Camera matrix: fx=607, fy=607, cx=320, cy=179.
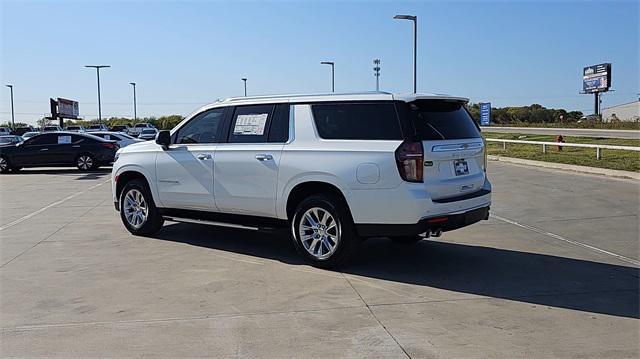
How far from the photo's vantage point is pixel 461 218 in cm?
652

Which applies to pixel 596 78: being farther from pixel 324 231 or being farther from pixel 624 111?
pixel 324 231

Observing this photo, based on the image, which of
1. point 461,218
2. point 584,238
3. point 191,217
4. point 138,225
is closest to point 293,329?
point 461,218

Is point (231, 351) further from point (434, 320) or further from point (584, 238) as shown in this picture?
point (584, 238)

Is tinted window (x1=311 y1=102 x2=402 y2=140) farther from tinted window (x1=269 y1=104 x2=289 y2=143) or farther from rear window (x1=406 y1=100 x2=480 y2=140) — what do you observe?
tinted window (x1=269 y1=104 x2=289 y2=143)

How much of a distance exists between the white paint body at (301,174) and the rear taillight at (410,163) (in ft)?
0.20

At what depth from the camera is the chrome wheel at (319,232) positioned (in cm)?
672

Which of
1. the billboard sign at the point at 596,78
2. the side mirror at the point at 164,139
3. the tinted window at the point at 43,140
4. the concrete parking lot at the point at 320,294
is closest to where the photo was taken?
the concrete parking lot at the point at 320,294

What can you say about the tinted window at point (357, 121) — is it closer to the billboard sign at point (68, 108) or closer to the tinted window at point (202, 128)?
the tinted window at point (202, 128)

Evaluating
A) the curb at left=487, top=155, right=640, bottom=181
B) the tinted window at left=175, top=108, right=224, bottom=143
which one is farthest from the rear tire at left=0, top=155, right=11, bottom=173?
the curb at left=487, top=155, right=640, bottom=181

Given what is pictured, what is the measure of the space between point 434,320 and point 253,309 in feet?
5.25

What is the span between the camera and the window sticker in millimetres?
7488

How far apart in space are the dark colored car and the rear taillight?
59.5 ft

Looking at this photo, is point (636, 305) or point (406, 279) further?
point (406, 279)

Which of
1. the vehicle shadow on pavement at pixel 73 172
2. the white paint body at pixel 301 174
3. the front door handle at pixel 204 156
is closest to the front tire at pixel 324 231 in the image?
the white paint body at pixel 301 174
